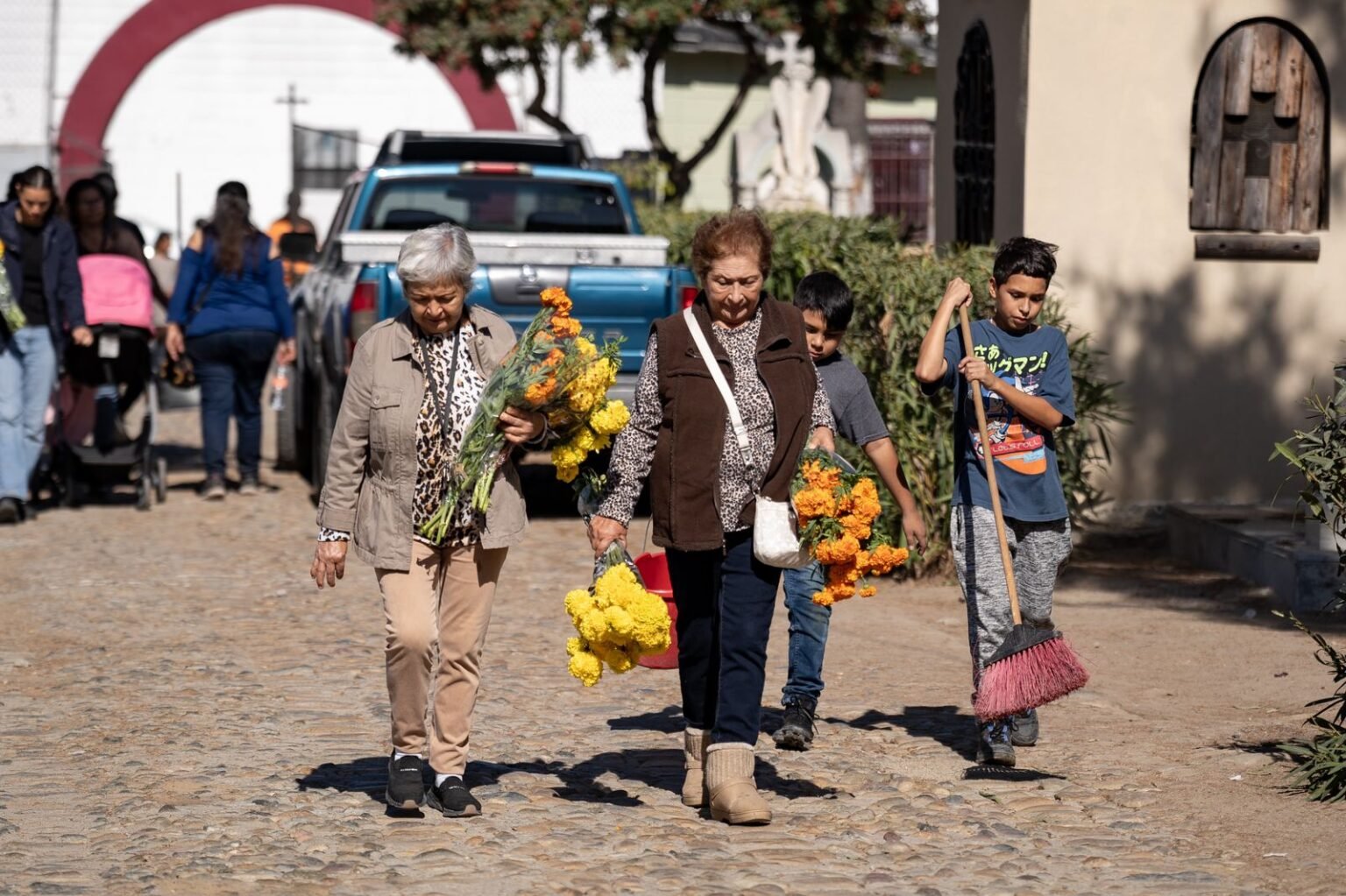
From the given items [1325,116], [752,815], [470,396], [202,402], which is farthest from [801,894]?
[202,402]

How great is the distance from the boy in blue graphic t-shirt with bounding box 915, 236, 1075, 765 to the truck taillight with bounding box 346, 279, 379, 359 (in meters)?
5.79

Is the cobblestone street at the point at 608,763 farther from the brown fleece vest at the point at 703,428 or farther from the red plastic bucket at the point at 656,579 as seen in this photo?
the brown fleece vest at the point at 703,428

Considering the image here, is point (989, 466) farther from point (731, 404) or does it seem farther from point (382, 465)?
point (382, 465)

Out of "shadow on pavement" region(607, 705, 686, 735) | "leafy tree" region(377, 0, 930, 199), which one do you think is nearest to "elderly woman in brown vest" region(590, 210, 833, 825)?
"shadow on pavement" region(607, 705, 686, 735)

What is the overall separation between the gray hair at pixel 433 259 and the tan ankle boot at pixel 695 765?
1497 mm

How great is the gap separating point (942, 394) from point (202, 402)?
5.66m

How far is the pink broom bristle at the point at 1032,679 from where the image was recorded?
6.30 m

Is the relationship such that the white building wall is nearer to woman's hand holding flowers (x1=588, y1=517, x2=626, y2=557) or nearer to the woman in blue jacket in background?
the woman in blue jacket in background

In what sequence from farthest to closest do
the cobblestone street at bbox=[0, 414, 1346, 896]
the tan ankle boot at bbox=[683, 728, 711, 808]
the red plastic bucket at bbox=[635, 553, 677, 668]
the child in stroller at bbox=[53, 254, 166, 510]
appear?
the child in stroller at bbox=[53, 254, 166, 510]
the red plastic bucket at bbox=[635, 553, 677, 668]
the tan ankle boot at bbox=[683, 728, 711, 808]
the cobblestone street at bbox=[0, 414, 1346, 896]

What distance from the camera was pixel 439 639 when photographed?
631 centimetres

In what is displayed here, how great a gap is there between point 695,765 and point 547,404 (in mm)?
1173

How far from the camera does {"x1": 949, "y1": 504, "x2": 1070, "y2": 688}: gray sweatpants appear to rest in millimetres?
6855

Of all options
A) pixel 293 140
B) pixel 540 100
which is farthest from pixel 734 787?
pixel 293 140

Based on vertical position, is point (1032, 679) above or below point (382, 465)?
below
